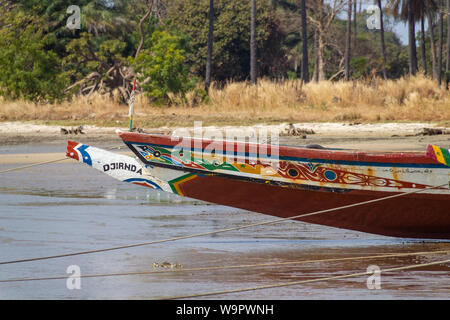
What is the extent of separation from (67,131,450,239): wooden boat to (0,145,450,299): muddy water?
0.28 m

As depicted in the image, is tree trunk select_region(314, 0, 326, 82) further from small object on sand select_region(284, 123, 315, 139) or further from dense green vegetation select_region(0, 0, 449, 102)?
small object on sand select_region(284, 123, 315, 139)

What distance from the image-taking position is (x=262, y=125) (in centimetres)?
1877

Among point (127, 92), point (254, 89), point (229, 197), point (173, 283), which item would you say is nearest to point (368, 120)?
point (254, 89)

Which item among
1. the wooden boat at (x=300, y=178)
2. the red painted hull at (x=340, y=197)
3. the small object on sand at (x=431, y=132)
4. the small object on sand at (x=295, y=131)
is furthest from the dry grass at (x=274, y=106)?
the red painted hull at (x=340, y=197)

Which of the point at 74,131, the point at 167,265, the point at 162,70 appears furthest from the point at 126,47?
the point at 167,265

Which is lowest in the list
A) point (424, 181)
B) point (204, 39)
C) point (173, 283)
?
point (173, 283)

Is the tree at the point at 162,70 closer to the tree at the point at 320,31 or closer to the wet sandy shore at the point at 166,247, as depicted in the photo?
the wet sandy shore at the point at 166,247

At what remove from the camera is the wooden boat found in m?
7.02

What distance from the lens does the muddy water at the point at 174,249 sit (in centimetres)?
567

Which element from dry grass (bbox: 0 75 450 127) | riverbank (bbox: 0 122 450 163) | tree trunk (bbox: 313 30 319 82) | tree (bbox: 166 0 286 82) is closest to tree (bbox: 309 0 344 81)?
tree trunk (bbox: 313 30 319 82)

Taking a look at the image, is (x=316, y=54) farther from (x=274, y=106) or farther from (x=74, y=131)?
(x=74, y=131)

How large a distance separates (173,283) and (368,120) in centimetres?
1416

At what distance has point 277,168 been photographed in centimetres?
732

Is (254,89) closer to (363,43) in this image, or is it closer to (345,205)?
(345,205)
